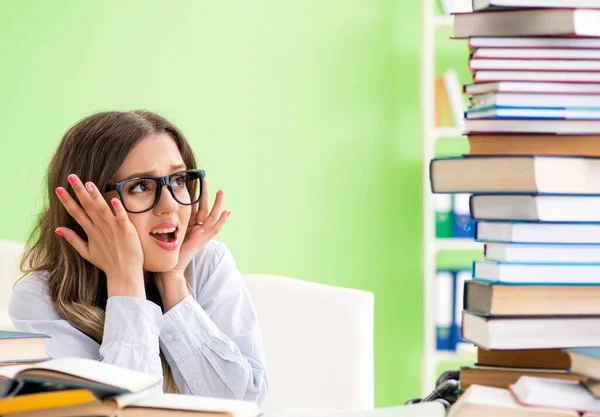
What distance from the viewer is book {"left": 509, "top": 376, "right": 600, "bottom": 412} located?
85cm

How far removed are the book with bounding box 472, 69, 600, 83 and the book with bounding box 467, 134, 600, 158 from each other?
0.06 meters

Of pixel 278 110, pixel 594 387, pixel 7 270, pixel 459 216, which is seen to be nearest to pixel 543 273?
pixel 594 387

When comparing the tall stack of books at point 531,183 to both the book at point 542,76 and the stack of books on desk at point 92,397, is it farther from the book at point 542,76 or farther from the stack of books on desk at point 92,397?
the stack of books on desk at point 92,397

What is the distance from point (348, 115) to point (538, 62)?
323cm

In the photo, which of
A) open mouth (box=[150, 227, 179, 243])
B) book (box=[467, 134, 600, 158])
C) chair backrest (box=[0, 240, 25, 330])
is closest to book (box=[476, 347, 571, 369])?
book (box=[467, 134, 600, 158])

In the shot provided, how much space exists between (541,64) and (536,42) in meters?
0.03

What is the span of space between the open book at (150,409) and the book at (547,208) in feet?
1.12

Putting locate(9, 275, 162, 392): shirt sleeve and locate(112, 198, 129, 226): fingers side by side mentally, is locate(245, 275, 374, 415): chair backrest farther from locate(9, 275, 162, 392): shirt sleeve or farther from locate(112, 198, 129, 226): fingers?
locate(112, 198, 129, 226): fingers

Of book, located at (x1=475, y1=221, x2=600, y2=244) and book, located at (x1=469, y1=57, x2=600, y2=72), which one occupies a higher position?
book, located at (x1=469, y1=57, x2=600, y2=72)

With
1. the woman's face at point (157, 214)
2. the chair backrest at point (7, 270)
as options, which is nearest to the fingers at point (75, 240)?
the woman's face at point (157, 214)

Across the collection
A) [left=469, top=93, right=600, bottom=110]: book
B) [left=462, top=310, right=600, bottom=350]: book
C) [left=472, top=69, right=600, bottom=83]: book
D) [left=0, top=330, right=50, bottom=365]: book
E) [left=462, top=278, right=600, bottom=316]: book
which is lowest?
[left=0, top=330, right=50, bottom=365]: book

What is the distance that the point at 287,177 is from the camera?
4160 millimetres

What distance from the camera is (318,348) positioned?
206cm

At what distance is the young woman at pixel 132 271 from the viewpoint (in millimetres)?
1691
